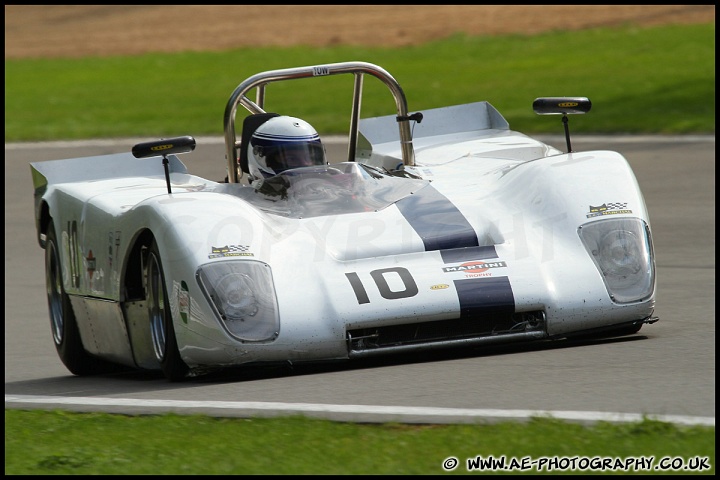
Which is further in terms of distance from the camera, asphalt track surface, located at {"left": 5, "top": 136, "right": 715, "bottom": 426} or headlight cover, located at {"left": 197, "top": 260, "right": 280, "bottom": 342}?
headlight cover, located at {"left": 197, "top": 260, "right": 280, "bottom": 342}

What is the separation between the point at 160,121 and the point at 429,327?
17905 mm

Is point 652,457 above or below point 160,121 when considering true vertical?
below

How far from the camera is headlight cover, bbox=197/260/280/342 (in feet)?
19.9

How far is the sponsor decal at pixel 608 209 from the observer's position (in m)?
6.67

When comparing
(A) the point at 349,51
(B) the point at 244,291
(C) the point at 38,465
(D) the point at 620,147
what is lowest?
(C) the point at 38,465

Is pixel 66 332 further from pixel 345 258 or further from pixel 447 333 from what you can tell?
pixel 447 333

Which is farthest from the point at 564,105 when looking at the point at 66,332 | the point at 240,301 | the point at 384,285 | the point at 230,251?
the point at 66,332

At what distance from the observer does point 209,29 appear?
4622cm

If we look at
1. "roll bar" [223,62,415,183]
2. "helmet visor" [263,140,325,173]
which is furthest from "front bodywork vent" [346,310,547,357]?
"roll bar" [223,62,415,183]

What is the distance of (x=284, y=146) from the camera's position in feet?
24.7

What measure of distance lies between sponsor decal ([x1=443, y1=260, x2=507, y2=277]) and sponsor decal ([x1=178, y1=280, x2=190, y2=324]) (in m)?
1.16

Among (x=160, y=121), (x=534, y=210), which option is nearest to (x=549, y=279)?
(x=534, y=210)

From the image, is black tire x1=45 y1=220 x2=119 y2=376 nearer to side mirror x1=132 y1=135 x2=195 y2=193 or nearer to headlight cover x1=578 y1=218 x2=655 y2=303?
side mirror x1=132 y1=135 x2=195 y2=193

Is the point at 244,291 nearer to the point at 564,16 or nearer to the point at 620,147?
the point at 620,147
